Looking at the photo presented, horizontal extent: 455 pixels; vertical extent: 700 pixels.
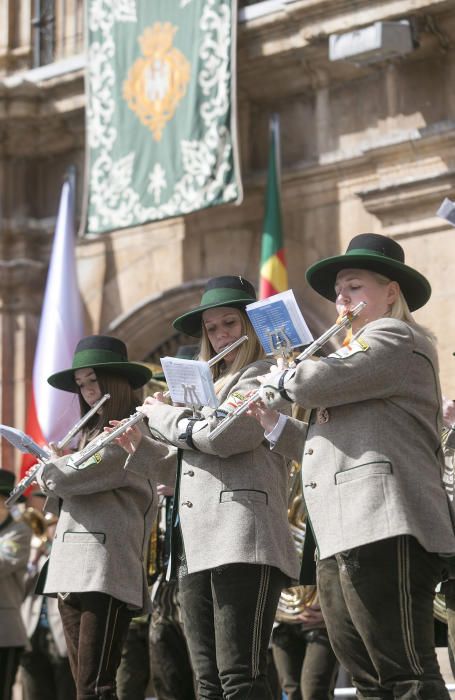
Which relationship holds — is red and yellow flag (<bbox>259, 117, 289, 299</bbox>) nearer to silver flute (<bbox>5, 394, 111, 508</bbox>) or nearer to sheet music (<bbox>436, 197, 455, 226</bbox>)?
silver flute (<bbox>5, 394, 111, 508</bbox>)

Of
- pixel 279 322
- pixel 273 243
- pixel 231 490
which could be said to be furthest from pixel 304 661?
pixel 273 243

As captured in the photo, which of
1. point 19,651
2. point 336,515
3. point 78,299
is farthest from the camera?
point 78,299

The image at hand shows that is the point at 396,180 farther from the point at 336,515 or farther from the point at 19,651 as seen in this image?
the point at 336,515

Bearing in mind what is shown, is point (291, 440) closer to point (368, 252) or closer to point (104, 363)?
point (368, 252)

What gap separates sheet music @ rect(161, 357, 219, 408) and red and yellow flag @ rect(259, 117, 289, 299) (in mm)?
5904

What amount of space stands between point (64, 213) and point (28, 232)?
67 centimetres

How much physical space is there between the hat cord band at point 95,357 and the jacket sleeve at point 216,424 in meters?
1.13

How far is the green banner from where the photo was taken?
11.8m

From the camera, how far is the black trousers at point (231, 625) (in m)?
5.50

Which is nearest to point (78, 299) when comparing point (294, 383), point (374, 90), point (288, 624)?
point (374, 90)

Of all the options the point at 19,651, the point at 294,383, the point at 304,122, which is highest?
Answer: the point at 304,122

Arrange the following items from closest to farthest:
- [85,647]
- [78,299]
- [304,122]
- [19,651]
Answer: [85,647] → [19,651] → [304,122] → [78,299]

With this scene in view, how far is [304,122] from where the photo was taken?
12.1 metres

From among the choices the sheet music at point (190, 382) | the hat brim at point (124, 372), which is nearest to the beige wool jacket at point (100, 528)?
the hat brim at point (124, 372)
